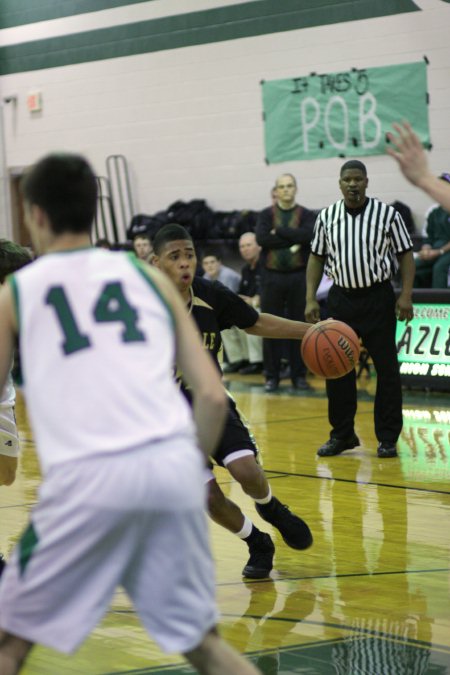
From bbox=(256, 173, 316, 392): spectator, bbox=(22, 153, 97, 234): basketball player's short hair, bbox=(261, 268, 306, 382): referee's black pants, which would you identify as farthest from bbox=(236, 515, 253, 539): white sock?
bbox=(261, 268, 306, 382): referee's black pants

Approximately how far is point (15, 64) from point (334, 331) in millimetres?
13136

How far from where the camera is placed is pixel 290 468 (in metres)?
8.45

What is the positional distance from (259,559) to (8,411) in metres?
1.35

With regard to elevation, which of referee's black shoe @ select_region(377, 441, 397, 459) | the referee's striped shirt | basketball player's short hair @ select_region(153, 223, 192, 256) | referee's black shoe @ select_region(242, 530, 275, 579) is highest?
basketball player's short hair @ select_region(153, 223, 192, 256)

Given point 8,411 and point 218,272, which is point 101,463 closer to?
point 8,411

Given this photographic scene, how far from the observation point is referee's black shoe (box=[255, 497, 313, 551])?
5.58 metres

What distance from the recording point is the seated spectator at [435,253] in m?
12.4

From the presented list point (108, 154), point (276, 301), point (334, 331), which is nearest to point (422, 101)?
point (276, 301)

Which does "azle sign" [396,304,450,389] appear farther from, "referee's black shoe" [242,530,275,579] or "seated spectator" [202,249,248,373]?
"referee's black shoe" [242,530,275,579]

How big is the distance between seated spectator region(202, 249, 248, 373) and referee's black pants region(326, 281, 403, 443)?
5542 millimetres

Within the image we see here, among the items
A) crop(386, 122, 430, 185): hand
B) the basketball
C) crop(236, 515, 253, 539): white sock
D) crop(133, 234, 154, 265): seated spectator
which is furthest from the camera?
crop(133, 234, 154, 265): seated spectator

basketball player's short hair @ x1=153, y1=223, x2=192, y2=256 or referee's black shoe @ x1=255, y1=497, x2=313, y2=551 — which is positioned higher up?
basketball player's short hair @ x1=153, y1=223, x2=192, y2=256

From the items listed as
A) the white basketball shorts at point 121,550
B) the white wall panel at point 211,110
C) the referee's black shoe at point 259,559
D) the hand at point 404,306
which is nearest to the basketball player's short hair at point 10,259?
the referee's black shoe at point 259,559

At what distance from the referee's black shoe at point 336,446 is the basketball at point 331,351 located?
7.05 ft
